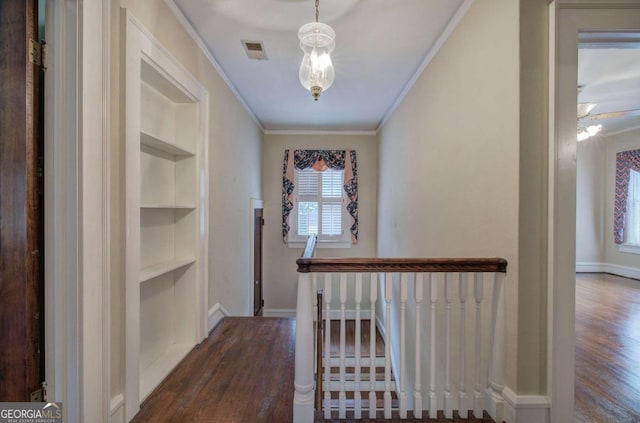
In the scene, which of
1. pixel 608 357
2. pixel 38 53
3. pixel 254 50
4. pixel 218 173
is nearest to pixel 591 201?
pixel 608 357

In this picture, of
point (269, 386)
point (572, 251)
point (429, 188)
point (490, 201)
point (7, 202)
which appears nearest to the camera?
point (7, 202)

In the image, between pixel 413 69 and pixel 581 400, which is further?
pixel 413 69

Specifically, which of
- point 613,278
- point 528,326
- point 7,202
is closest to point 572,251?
point 528,326

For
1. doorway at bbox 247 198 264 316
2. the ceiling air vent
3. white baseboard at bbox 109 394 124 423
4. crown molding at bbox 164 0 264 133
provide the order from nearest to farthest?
white baseboard at bbox 109 394 124 423 → crown molding at bbox 164 0 264 133 → the ceiling air vent → doorway at bbox 247 198 264 316

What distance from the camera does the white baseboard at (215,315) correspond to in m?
2.53

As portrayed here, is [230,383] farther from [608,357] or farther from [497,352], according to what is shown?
[608,357]

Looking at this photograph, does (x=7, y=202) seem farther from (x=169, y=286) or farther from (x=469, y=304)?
(x=469, y=304)

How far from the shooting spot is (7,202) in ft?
3.72

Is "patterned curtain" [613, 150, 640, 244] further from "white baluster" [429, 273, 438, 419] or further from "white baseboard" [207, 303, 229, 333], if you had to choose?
"white baseboard" [207, 303, 229, 333]

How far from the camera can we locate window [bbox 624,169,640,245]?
17.0 feet

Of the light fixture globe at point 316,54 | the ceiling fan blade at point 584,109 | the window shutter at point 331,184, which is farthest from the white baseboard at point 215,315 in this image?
the ceiling fan blade at point 584,109

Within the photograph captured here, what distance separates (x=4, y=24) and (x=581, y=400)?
11.7 feet

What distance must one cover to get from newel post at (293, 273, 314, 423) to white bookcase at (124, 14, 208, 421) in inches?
34.8

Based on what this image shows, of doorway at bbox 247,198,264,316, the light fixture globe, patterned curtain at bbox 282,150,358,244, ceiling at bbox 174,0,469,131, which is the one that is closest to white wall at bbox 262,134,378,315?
patterned curtain at bbox 282,150,358,244
